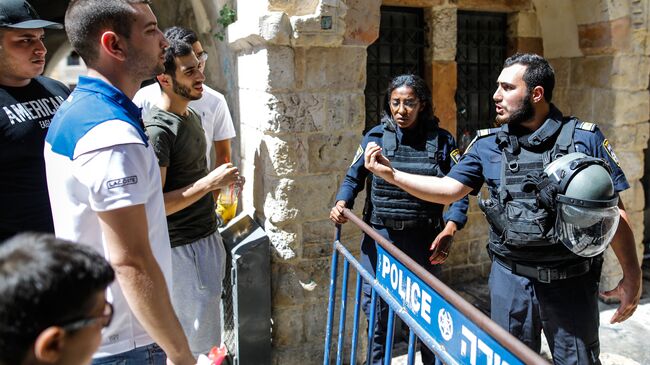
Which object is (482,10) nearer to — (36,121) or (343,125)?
(343,125)

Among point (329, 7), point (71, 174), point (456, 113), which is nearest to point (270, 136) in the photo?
point (329, 7)

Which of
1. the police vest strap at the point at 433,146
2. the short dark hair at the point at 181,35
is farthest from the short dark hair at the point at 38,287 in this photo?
the police vest strap at the point at 433,146

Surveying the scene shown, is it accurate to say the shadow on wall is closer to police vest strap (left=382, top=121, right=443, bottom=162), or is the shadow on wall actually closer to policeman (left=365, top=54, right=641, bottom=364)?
police vest strap (left=382, top=121, right=443, bottom=162)

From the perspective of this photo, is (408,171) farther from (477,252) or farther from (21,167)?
(477,252)

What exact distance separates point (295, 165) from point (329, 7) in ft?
3.16

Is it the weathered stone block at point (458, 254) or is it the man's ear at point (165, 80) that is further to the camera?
the weathered stone block at point (458, 254)

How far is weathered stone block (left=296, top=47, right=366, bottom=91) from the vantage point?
3.15 m

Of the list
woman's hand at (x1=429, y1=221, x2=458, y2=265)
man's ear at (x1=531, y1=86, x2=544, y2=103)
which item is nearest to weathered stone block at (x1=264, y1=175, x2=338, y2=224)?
woman's hand at (x1=429, y1=221, x2=458, y2=265)

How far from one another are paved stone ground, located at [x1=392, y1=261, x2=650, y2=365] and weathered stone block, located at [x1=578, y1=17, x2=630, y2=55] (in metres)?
2.23

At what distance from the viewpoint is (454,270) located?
500 centimetres

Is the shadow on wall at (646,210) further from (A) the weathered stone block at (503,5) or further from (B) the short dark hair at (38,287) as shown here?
(B) the short dark hair at (38,287)

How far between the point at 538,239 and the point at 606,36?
2956 millimetres

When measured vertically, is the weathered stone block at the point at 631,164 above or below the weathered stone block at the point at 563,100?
below

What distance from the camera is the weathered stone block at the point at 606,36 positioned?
13.9 ft
